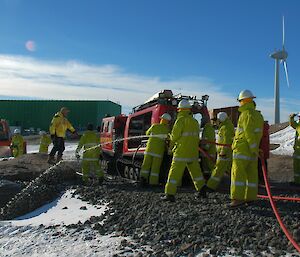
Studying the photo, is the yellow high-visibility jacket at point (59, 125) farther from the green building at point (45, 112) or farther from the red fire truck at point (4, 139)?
the green building at point (45, 112)

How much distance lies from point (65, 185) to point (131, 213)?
4908 millimetres

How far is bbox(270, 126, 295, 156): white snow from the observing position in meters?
23.3

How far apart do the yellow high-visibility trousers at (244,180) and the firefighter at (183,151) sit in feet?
4.01

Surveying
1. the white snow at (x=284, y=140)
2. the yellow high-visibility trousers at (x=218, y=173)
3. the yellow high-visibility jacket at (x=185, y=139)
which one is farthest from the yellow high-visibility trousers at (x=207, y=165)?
the white snow at (x=284, y=140)

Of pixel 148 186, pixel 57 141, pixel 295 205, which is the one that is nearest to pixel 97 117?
pixel 57 141

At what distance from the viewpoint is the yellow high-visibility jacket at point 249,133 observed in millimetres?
6699

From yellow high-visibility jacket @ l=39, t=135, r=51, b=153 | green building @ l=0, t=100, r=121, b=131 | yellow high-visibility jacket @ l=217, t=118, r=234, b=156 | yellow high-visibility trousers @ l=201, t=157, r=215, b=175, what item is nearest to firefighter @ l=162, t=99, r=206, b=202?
yellow high-visibility jacket @ l=217, t=118, r=234, b=156

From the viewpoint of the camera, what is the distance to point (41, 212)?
938 centimetres

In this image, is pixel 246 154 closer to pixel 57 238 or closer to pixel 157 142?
pixel 57 238

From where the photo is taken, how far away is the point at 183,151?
7.88 metres

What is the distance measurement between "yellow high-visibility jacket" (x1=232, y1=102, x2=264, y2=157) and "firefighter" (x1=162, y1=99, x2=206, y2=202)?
117 cm

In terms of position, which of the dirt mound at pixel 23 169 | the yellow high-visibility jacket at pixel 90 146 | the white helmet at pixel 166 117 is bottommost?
the dirt mound at pixel 23 169

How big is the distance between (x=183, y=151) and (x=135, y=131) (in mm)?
5506

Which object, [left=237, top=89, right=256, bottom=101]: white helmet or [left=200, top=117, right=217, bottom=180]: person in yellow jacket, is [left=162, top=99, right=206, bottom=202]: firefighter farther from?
[left=200, top=117, right=217, bottom=180]: person in yellow jacket
